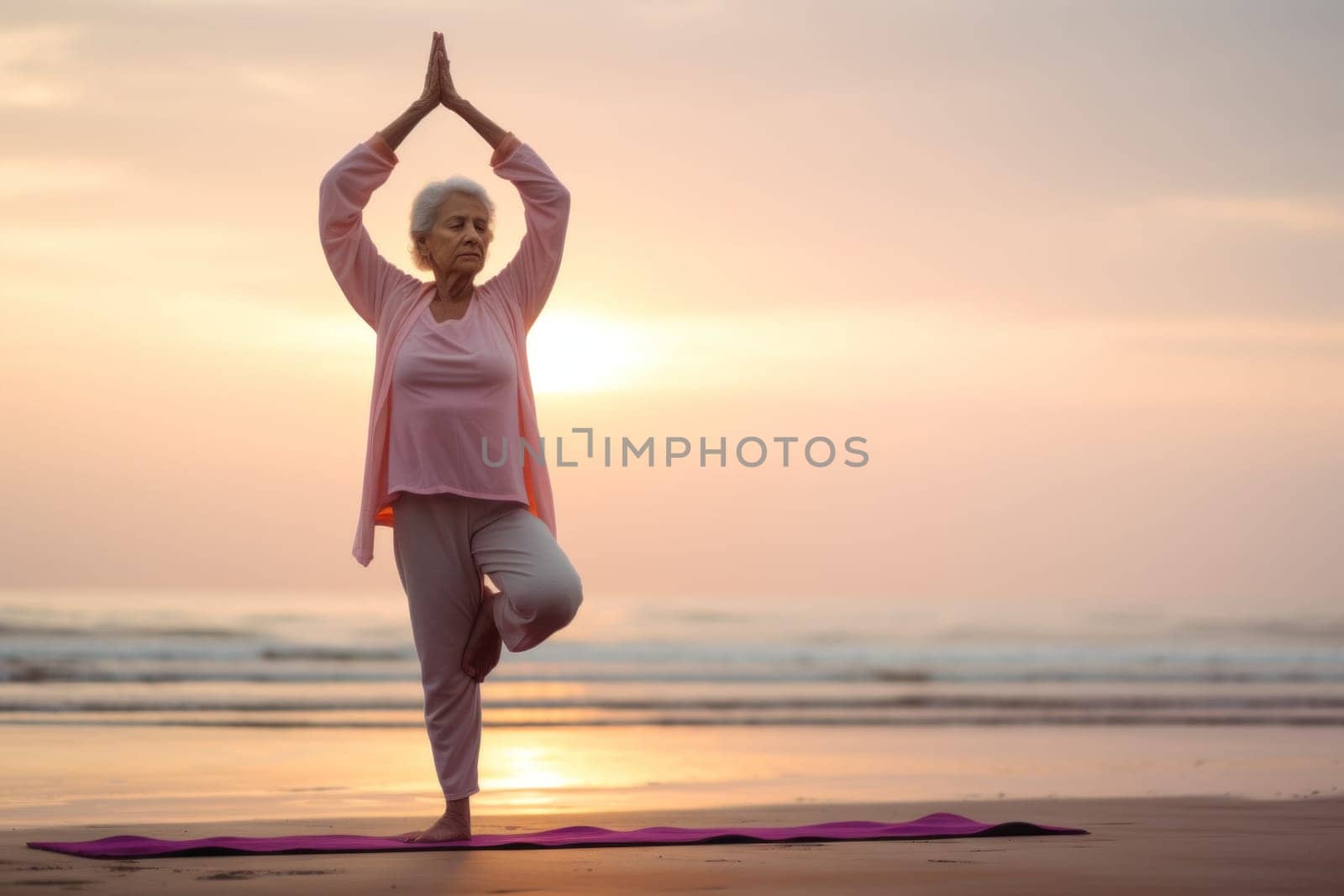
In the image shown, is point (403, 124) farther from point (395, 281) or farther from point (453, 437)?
point (453, 437)

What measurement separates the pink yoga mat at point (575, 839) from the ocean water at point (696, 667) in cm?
490

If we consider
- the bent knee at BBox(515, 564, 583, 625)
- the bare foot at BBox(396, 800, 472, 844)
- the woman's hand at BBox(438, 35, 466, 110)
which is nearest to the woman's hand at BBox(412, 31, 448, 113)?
the woman's hand at BBox(438, 35, 466, 110)

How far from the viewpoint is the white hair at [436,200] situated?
182 inches

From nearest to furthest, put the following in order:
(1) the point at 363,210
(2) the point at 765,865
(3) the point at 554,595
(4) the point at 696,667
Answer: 1. (2) the point at 765,865
2. (3) the point at 554,595
3. (1) the point at 363,210
4. (4) the point at 696,667

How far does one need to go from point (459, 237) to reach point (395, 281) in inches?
10.2

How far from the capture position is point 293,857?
4.14m

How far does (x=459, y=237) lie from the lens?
4555 millimetres

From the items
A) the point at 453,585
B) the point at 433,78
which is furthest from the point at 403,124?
the point at 453,585

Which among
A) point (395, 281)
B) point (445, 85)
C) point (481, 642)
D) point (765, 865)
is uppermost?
point (445, 85)

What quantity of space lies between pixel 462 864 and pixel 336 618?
12117mm

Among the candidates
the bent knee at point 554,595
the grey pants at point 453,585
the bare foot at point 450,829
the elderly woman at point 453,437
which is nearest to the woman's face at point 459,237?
the elderly woman at point 453,437

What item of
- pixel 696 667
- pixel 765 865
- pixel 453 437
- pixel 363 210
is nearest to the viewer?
pixel 765 865

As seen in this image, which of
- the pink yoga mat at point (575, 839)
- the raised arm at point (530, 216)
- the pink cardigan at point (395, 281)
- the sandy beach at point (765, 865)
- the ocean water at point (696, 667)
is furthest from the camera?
the ocean water at point (696, 667)

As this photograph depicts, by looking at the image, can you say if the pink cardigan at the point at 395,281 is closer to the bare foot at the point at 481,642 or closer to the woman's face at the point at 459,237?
the woman's face at the point at 459,237
